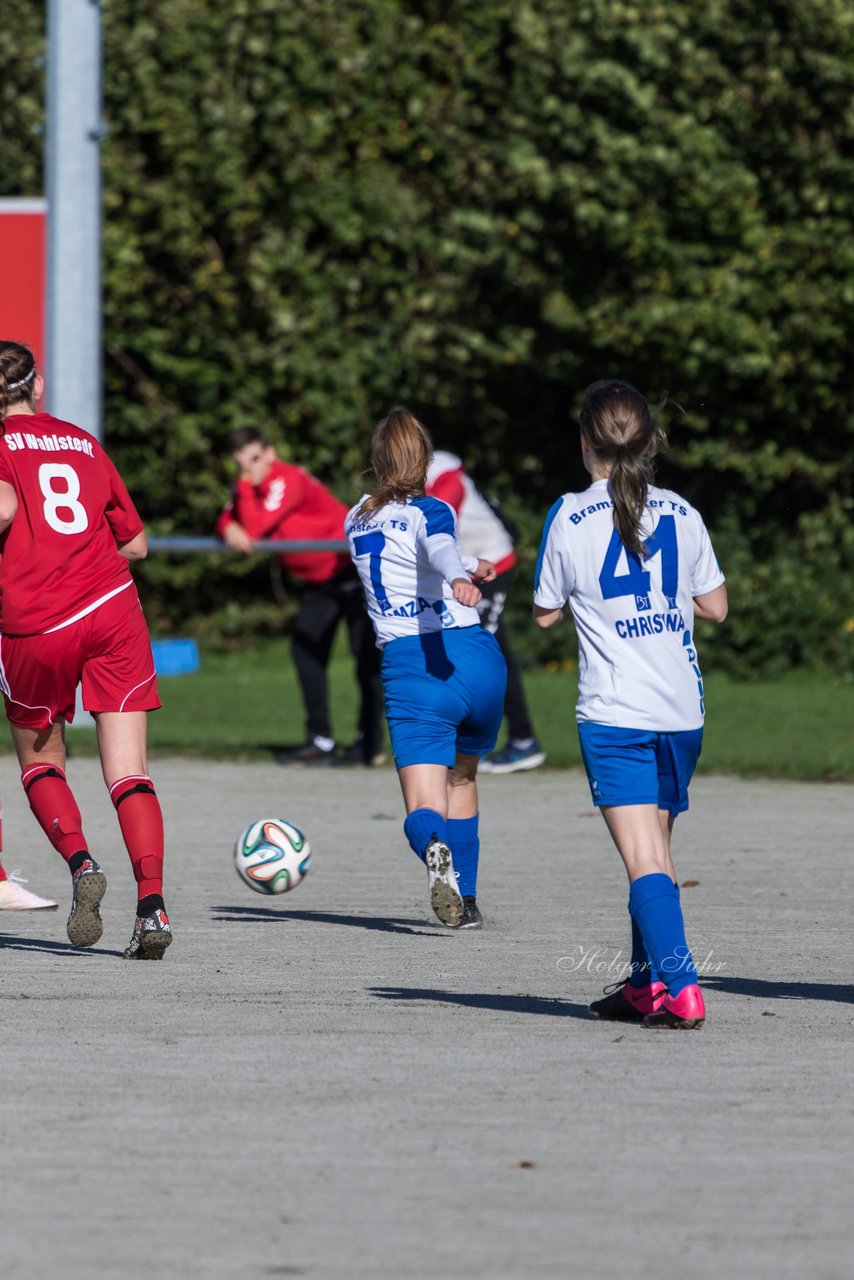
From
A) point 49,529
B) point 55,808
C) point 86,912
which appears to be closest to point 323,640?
point 55,808

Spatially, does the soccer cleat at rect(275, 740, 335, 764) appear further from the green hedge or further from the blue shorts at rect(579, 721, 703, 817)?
the blue shorts at rect(579, 721, 703, 817)

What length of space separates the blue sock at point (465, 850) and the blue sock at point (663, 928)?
1883 millimetres

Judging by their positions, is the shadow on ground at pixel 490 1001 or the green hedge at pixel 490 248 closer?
the shadow on ground at pixel 490 1001

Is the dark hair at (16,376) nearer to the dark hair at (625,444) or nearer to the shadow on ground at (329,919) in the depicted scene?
the dark hair at (625,444)

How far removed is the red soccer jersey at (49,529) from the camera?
648cm

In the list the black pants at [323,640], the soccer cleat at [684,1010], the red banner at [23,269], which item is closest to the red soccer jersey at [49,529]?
the soccer cleat at [684,1010]

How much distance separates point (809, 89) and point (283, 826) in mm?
11946

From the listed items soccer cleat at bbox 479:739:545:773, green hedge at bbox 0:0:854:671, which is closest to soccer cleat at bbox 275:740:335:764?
soccer cleat at bbox 479:739:545:773

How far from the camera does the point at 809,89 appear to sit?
17672mm

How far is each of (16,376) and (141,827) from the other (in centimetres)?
150

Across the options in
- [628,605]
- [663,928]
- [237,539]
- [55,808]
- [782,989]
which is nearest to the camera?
[663,928]

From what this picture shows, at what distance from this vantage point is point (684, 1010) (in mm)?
5520

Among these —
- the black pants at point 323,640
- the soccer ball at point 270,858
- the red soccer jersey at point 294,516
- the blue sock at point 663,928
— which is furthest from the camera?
the red soccer jersey at point 294,516

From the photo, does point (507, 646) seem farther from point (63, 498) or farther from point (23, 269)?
point (63, 498)
